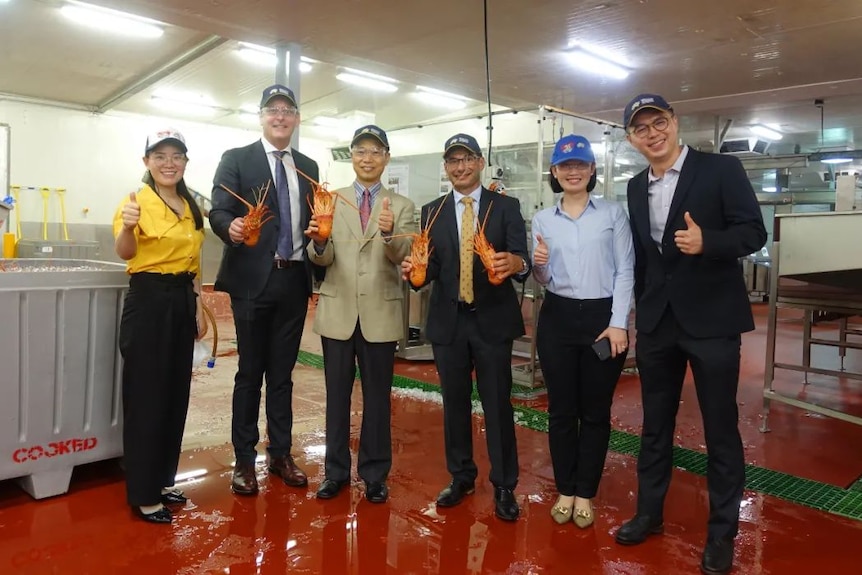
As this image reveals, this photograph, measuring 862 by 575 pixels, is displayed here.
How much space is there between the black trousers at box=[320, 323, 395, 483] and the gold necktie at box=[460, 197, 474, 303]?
1.48ft

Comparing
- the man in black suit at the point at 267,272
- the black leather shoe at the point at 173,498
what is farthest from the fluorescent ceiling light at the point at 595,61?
the black leather shoe at the point at 173,498

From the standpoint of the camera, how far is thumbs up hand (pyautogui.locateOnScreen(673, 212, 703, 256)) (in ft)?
7.43

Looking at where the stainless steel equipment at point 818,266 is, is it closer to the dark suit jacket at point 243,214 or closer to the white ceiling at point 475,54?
the white ceiling at point 475,54

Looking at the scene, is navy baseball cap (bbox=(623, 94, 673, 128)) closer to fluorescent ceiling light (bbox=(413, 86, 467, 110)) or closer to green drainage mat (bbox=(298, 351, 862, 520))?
green drainage mat (bbox=(298, 351, 862, 520))

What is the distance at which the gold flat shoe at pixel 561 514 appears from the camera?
2.78 meters

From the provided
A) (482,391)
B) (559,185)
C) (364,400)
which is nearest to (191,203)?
(364,400)

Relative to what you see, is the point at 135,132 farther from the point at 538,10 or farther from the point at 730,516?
the point at 730,516

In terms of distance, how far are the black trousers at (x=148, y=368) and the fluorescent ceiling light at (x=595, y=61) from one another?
188 inches

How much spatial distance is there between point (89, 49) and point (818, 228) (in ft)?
26.0

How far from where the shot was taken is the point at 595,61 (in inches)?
255

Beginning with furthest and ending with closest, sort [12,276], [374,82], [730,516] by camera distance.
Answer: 1. [374,82]
2. [12,276]
3. [730,516]

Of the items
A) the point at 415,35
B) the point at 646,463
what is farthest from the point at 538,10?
the point at 646,463

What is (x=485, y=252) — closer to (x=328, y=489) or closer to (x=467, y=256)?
(x=467, y=256)

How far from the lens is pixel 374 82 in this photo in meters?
8.62
